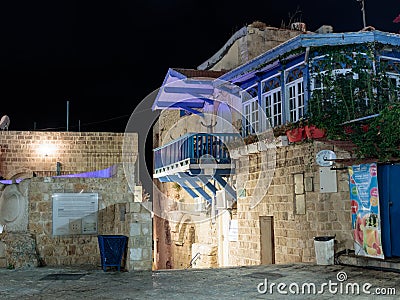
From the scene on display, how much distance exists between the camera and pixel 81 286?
28.0 feet

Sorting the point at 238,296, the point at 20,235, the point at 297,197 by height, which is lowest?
the point at 238,296

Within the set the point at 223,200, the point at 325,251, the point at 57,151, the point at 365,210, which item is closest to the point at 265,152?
the point at 223,200

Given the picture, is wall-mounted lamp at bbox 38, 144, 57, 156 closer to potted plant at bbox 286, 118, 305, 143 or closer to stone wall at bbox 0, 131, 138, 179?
stone wall at bbox 0, 131, 138, 179

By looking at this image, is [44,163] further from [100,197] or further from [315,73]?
[315,73]

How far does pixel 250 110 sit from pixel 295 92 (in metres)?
2.54

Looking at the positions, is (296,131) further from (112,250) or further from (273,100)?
(112,250)

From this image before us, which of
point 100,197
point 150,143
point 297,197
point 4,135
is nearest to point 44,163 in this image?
point 4,135

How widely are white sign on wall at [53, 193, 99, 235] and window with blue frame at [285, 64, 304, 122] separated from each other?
5448 millimetres

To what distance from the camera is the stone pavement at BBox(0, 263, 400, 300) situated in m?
7.61

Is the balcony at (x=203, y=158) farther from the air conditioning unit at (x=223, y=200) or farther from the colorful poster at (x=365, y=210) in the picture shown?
the colorful poster at (x=365, y=210)

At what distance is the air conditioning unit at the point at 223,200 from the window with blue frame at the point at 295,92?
4.06m

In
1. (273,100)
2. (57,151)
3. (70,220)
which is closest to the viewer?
(70,220)

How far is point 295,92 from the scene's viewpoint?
42.8 feet

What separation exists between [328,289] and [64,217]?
6.75 meters
